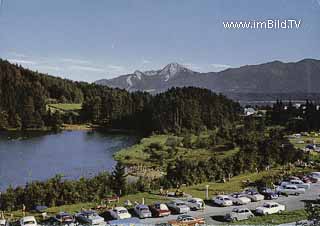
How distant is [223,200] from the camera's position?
3355 mm

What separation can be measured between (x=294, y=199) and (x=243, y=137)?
45cm

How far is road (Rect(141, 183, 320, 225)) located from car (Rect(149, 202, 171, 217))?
Result: 2cm

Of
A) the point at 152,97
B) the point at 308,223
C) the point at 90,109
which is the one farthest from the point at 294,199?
the point at 90,109

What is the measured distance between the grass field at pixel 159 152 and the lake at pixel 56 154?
51 millimetres

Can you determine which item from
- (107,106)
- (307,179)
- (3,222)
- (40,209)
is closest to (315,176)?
(307,179)

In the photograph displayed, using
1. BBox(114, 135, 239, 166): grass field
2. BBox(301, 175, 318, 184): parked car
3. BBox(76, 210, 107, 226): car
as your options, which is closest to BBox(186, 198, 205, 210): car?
BBox(114, 135, 239, 166): grass field

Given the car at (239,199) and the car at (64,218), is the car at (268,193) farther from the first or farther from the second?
the car at (64,218)

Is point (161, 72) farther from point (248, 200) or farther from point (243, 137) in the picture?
point (248, 200)

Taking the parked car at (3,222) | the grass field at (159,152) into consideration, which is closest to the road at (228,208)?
the grass field at (159,152)

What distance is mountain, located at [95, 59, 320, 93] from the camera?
3.32m

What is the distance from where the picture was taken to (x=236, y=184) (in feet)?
11.5

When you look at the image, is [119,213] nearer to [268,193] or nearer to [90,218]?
[90,218]

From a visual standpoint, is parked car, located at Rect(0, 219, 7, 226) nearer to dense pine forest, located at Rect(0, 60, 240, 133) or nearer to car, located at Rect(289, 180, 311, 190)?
dense pine forest, located at Rect(0, 60, 240, 133)

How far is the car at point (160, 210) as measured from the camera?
3.30 meters
